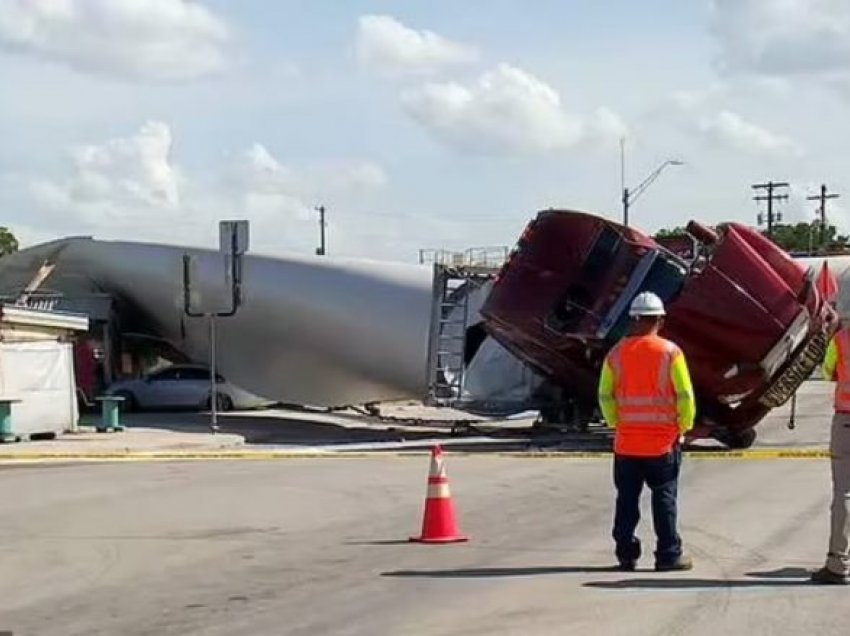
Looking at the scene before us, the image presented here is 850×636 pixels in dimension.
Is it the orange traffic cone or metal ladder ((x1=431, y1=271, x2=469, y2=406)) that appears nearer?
the orange traffic cone

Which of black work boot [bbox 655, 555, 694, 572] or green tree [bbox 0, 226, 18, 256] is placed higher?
green tree [bbox 0, 226, 18, 256]

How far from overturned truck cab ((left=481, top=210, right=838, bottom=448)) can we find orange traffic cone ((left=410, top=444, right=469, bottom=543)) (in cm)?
1051

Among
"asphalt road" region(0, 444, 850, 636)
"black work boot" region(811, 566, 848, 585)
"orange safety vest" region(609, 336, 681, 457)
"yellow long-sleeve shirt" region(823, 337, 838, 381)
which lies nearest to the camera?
"asphalt road" region(0, 444, 850, 636)

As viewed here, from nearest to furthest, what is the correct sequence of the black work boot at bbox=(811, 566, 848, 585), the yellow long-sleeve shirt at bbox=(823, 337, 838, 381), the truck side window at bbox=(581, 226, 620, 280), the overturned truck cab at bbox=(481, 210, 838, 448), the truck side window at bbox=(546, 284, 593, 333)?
the black work boot at bbox=(811, 566, 848, 585), the yellow long-sleeve shirt at bbox=(823, 337, 838, 381), the overturned truck cab at bbox=(481, 210, 838, 448), the truck side window at bbox=(581, 226, 620, 280), the truck side window at bbox=(546, 284, 593, 333)

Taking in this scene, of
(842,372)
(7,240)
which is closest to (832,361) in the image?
(842,372)

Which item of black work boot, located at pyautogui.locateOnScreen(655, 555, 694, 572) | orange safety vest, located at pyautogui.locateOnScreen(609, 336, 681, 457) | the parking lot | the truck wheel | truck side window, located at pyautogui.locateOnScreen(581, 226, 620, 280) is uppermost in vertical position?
truck side window, located at pyautogui.locateOnScreen(581, 226, 620, 280)

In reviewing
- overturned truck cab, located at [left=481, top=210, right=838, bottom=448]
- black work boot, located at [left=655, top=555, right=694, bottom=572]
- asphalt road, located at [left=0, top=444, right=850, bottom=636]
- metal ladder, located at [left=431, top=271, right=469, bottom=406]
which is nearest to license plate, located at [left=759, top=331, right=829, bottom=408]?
overturned truck cab, located at [left=481, top=210, right=838, bottom=448]

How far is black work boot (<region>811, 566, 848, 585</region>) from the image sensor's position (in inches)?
371

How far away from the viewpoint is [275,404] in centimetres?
3750

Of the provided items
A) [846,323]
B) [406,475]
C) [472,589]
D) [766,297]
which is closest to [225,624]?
[472,589]

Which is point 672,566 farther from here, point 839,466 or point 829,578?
point 839,466

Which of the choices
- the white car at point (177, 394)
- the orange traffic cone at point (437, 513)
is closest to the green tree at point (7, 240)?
the white car at point (177, 394)

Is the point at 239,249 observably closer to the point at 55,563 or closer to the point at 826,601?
the point at 55,563

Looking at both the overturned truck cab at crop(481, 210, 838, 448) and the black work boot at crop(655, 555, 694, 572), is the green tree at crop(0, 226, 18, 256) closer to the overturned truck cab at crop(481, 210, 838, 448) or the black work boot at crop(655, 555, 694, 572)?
the overturned truck cab at crop(481, 210, 838, 448)
